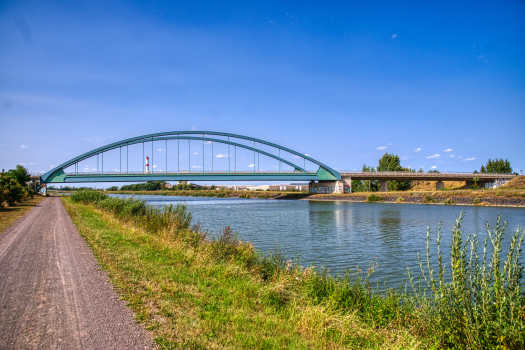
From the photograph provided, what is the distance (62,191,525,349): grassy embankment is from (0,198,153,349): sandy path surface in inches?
11.4

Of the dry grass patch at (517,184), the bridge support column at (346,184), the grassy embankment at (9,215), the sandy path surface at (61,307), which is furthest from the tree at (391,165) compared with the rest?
the sandy path surface at (61,307)

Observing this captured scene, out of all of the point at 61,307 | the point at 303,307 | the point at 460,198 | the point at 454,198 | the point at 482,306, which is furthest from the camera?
the point at 454,198

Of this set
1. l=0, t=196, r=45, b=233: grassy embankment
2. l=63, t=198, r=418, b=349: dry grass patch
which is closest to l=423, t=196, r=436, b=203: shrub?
l=63, t=198, r=418, b=349: dry grass patch

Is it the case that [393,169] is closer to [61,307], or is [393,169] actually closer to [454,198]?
[454,198]

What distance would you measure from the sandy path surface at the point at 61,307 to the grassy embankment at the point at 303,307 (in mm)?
290

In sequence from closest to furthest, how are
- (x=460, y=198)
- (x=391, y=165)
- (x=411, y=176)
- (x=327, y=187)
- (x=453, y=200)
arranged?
(x=453, y=200) → (x=460, y=198) → (x=411, y=176) → (x=327, y=187) → (x=391, y=165)

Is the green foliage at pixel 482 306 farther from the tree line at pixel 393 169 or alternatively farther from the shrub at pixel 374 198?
the tree line at pixel 393 169

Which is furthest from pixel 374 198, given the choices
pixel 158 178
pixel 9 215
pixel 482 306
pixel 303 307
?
pixel 482 306

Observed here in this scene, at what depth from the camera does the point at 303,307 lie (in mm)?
5578

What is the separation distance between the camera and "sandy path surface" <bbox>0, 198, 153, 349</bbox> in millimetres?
3762

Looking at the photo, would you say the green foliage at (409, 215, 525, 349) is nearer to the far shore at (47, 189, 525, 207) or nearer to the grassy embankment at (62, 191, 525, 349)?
the grassy embankment at (62, 191, 525, 349)

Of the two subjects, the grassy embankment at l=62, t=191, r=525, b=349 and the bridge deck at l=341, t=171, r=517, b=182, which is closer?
the grassy embankment at l=62, t=191, r=525, b=349

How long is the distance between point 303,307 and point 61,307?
387 centimetres

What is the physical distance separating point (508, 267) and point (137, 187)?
16404cm
